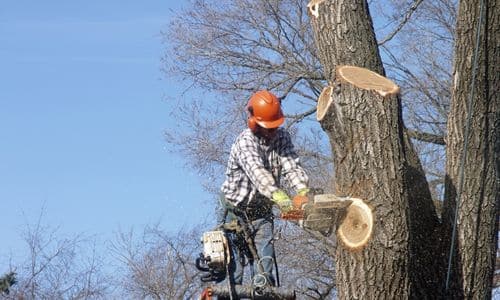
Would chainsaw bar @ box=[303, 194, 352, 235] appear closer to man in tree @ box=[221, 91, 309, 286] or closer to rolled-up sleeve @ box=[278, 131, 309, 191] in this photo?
man in tree @ box=[221, 91, 309, 286]

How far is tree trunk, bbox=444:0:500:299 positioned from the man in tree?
121cm

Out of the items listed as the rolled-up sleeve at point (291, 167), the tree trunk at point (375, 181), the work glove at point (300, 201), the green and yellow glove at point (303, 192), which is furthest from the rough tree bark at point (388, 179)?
the rolled-up sleeve at point (291, 167)

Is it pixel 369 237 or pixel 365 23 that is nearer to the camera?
pixel 369 237

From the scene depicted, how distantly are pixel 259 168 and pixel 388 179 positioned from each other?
1.69 m

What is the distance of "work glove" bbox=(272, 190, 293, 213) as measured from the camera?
834cm

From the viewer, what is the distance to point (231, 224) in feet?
31.3

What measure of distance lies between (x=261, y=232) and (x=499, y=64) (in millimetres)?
2376

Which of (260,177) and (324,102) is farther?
(260,177)

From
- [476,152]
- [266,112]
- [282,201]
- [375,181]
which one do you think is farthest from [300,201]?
[476,152]

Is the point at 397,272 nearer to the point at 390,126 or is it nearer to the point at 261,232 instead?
the point at 390,126

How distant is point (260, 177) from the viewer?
8930mm

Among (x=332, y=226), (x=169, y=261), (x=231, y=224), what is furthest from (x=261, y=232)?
(x=169, y=261)

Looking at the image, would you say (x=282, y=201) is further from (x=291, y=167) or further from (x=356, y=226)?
(x=356, y=226)

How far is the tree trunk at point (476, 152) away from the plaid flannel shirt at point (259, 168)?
1.27 meters
